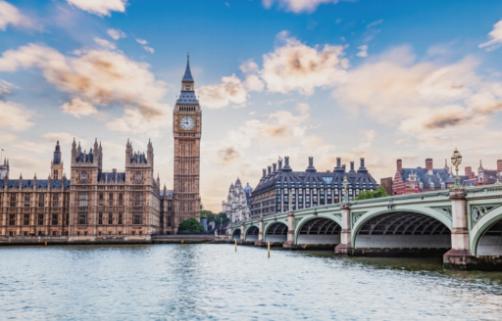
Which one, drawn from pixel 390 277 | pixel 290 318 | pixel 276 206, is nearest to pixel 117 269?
pixel 390 277

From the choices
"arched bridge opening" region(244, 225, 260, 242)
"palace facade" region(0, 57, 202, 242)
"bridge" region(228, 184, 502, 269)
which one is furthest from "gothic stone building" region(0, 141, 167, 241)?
"bridge" region(228, 184, 502, 269)

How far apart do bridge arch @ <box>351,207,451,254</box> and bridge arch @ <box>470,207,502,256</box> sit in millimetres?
17636

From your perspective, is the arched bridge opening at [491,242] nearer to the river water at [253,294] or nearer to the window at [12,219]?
the river water at [253,294]

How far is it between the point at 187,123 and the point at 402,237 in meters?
114

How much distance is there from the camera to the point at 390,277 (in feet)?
125

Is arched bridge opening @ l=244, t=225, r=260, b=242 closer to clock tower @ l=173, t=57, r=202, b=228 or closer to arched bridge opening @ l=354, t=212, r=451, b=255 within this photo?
clock tower @ l=173, t=57, r=202, b=228

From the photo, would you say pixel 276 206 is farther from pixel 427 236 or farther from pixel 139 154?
pixel 427 236

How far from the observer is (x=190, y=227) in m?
147

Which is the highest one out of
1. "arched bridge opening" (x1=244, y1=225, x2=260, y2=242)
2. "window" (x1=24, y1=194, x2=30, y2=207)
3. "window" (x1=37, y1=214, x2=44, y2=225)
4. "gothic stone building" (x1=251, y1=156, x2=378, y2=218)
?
"gothic stone building" (x1=251, y1=156, x2=378, y2=218)

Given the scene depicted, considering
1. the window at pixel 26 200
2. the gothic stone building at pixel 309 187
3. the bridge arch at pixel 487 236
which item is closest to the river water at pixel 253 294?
the bridge arch at pixel 487 236

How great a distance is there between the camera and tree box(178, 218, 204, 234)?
482ft

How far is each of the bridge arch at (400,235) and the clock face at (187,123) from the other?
113 metres

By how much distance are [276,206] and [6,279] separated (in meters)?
120

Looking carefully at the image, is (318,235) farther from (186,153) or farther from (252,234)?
(186,153)
